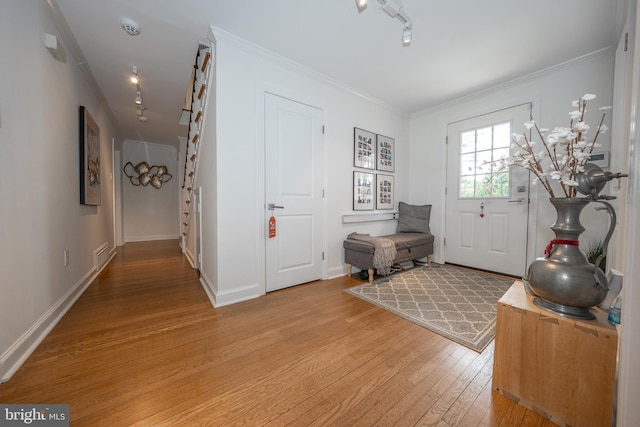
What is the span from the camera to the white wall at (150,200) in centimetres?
600

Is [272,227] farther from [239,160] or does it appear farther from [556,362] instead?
[556,362]

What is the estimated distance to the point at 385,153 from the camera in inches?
144

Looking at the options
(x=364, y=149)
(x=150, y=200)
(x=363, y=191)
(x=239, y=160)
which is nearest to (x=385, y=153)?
(x=364, y=149)

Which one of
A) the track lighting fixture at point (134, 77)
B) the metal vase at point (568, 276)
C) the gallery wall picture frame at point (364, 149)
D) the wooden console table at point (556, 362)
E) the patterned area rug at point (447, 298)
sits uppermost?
the track lighting fixture at point (134, 77)

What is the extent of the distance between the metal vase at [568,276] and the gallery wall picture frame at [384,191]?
250 centimetres

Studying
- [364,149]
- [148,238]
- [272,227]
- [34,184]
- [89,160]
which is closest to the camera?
[34,184]

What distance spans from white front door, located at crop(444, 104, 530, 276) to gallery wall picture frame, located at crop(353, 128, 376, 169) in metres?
1.17

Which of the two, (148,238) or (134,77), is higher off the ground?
(134,77)

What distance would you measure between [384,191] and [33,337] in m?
3.71

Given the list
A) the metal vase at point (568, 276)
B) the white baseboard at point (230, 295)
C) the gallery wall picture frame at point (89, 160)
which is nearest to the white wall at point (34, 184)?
the gallery wall picture frame at point (89, 160)

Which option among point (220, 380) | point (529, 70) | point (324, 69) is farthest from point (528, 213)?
point (220, 380)

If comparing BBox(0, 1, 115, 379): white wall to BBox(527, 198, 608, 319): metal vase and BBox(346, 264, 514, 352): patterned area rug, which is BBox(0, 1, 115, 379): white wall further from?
BBox(527, 198, 608, 319): metal vase

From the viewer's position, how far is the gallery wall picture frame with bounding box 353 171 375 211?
3279 millimetres

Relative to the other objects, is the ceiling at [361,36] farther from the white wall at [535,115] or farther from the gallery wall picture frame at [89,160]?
the gallery wall picture frame at [89,160]
